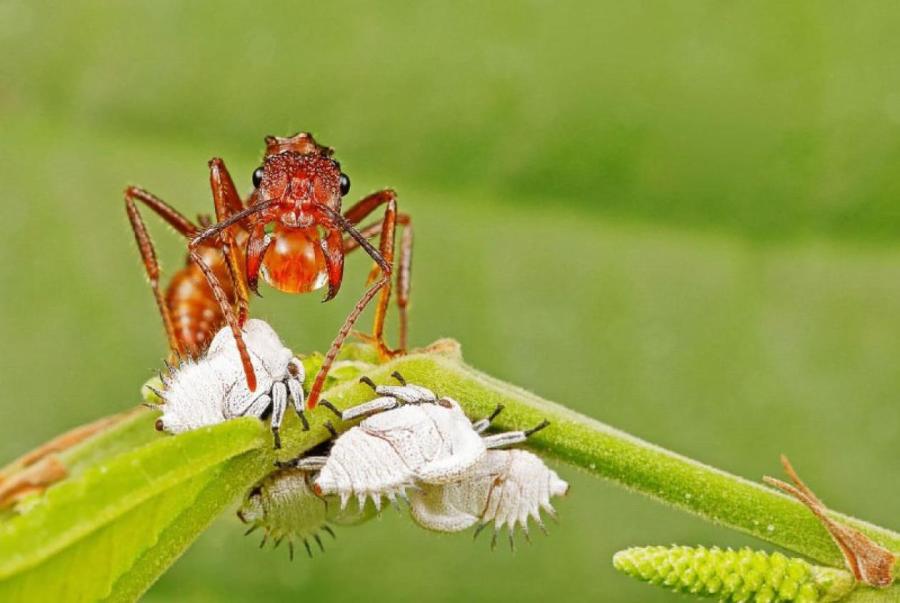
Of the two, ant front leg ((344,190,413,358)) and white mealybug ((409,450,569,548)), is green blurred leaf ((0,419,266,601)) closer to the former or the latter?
white mealybug ((409,450,569,548))

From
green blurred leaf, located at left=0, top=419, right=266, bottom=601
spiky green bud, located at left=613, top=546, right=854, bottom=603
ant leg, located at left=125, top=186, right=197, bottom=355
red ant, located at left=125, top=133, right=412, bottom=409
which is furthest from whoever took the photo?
ant leg, located at left=125, top=186, right=197, bottom=355

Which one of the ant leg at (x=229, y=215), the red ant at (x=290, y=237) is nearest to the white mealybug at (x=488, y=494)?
the red ant at (x=290, y=237)

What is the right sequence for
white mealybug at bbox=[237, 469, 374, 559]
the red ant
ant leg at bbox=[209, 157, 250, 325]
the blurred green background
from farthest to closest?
the blurred green background, the red ant, ant leg at bbox=[209, 157, 250, 325], white mealybug at bbox=[237, 469, 374, 559]

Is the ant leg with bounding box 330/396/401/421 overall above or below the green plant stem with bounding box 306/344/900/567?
above

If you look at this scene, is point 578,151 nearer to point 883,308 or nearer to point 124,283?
point 883,308

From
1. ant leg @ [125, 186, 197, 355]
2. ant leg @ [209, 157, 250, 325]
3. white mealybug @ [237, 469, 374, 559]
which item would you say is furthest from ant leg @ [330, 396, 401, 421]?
ant leg @ [125, 186, 197, 355]

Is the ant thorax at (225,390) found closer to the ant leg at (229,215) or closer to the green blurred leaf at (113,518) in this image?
the green blurred leaf at (113,518)

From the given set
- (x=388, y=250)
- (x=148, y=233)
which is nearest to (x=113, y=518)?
(x=388, y=250)
